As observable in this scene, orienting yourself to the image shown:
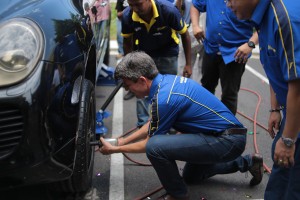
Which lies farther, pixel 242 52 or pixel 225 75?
pixel 225 75

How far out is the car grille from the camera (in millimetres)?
1699

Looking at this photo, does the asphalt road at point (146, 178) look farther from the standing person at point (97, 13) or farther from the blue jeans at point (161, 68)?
the standing person at point (97, 13)

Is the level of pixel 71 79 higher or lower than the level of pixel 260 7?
lower

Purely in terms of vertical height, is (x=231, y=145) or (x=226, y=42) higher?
(x=226, y=42)

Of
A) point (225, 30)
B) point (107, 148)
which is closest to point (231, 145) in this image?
point (107, 148)

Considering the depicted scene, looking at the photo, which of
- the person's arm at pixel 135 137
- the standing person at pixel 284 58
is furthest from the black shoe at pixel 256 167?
the person's arm at pixel 135 137

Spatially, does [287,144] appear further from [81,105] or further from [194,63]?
[194,63]

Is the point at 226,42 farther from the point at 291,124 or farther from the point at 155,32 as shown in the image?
the point at 291,124

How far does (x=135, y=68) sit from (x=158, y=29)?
956 mm

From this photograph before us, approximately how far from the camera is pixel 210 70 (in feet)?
11.1

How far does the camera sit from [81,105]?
2.13 meters

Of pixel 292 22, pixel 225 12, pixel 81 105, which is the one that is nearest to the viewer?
pixel 292 22

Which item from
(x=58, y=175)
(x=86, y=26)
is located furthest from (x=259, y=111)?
(x=58, y=175)

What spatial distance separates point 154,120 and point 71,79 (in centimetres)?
57
